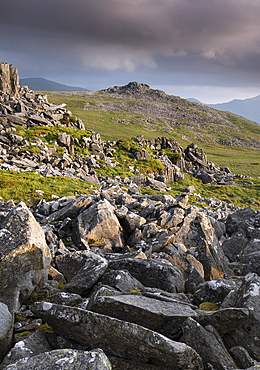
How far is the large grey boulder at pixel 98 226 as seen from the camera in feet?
52.9

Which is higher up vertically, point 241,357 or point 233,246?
point 241,357

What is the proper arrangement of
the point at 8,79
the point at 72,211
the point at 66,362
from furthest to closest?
the point at 8,79
the point at 72,211
the point at 66,362

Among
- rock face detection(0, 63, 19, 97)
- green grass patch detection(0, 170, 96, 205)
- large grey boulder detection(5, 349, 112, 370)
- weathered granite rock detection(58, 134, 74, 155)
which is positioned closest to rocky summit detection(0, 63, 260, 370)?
large grey boulder detection(5, 349, 112, 370)

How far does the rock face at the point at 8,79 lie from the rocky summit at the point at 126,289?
188ft

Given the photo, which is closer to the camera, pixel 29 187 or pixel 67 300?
pixel 67 300

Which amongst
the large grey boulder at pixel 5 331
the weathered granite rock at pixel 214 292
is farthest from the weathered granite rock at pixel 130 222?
the large grey boulder at pixel 5 331

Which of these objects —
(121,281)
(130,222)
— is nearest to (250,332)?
(121,281)

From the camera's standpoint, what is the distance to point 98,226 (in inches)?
649

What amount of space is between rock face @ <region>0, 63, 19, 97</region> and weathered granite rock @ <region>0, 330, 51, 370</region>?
72.4 metres

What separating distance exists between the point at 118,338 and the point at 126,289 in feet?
11.1

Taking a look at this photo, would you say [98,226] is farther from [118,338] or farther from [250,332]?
[250,332]

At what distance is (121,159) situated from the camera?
2167 inches

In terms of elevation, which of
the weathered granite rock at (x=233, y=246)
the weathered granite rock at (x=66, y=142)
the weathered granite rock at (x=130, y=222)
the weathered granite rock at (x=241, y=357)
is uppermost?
the weathered granite rock at (x=66, y=142)

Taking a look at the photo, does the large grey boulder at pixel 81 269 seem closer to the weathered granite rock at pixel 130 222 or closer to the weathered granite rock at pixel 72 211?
the weathered granite rock at pixel 72 211
